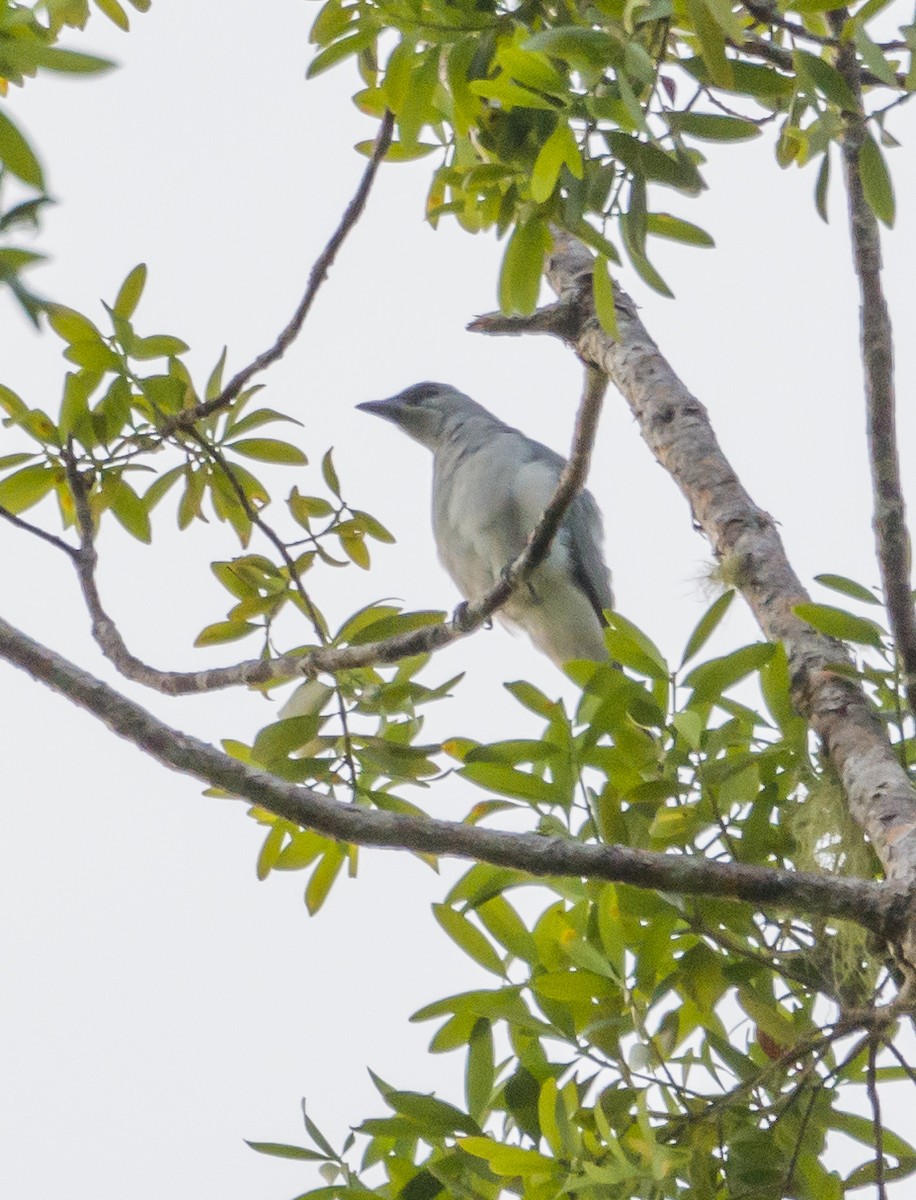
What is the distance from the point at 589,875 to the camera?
2.10 meters

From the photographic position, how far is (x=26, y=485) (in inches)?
132

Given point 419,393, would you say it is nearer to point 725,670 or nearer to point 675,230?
point 675,230

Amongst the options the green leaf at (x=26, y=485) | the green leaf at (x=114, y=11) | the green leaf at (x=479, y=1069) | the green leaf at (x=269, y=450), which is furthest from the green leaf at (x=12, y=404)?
the green leaf at (x=479, y=1069)

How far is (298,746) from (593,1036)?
0.98m

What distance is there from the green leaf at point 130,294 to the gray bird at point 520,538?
9.86 feet

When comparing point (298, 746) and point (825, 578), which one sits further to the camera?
point (298, 746)

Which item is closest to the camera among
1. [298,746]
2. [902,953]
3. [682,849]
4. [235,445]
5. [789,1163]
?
[902,953]

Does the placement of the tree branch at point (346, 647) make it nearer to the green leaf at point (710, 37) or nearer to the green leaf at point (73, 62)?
the green leaf at point (710, 37)

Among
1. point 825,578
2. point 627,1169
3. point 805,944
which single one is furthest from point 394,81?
point 627,1169

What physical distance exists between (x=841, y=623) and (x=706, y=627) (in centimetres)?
28

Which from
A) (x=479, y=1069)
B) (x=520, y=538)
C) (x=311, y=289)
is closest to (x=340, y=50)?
(x=311, y=289)

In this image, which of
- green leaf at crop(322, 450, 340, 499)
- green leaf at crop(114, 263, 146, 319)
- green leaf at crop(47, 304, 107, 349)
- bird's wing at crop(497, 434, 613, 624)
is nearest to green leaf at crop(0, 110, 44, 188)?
green leaf at crop(47, 304, 107, 349)

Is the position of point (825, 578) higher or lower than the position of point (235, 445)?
lower

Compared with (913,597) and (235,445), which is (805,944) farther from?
(235,445)
